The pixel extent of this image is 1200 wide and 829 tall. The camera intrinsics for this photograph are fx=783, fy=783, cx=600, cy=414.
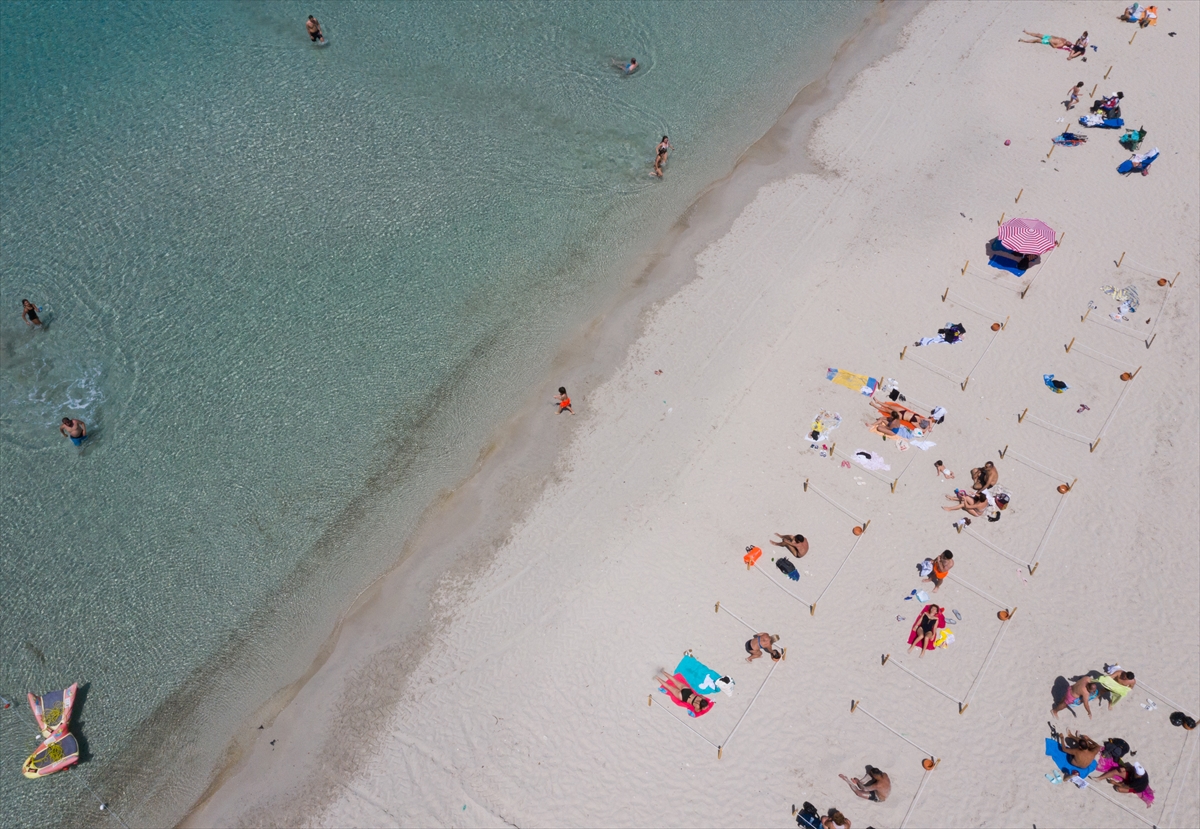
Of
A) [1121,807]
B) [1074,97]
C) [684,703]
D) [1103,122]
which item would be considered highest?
[1074,97]

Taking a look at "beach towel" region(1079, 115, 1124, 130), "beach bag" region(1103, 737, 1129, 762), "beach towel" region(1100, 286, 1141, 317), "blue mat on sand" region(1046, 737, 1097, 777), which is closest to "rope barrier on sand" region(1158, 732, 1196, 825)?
"beach bag" region(1103, 737, 1129, 762)

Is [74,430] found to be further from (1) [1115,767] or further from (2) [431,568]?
(1) [1115,767]

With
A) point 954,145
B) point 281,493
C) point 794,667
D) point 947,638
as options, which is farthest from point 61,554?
point 954,145

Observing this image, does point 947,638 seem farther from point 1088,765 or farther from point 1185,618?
point 1185,618

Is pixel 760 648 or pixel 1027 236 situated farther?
pixel 1027 236

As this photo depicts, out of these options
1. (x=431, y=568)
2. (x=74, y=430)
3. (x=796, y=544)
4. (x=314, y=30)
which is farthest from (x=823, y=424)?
(x=314, y=30)

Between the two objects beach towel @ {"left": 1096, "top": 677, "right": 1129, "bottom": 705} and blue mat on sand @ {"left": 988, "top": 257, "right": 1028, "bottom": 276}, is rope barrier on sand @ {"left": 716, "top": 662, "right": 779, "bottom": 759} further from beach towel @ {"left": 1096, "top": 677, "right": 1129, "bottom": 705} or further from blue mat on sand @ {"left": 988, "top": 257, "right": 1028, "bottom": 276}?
blue mat on sand @ {"left": 988, "top": 257, "right": 1028, "bottom": 276}
